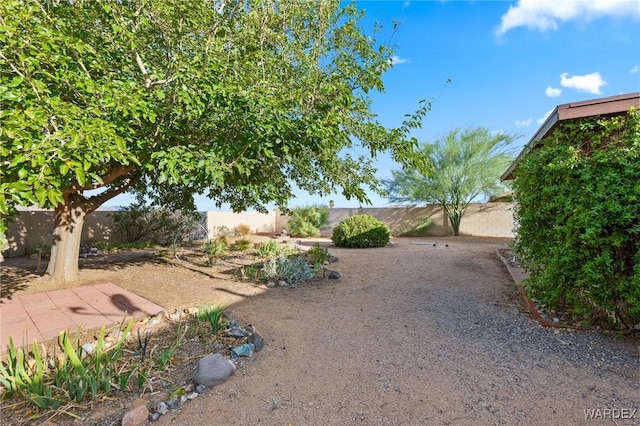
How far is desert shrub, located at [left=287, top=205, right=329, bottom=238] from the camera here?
47.5 feet

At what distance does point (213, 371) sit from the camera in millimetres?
2473

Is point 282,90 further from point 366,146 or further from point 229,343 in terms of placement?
point 229,343

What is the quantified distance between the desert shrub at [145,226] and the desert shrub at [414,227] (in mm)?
9383

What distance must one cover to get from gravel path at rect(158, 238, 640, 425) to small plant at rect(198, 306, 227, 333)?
0.43 metres

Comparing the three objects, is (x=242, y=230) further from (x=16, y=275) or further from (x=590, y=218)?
(x=590, y=218)

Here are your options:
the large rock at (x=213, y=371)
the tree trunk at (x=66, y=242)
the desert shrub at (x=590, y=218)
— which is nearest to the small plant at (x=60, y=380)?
the large rock at (x=213, y=371)

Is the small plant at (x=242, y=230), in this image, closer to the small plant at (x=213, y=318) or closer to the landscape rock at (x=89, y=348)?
the small plant at (x=213, y=318)

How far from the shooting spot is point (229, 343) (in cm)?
311

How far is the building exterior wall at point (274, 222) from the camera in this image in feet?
29.4

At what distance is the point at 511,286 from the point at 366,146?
11.0 feet

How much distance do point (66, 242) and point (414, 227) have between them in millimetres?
12981

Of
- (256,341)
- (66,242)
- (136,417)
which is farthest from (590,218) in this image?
(66,242)

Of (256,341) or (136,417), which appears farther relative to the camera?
(256,341)

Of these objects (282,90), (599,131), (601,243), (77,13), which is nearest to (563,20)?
(599,131)
